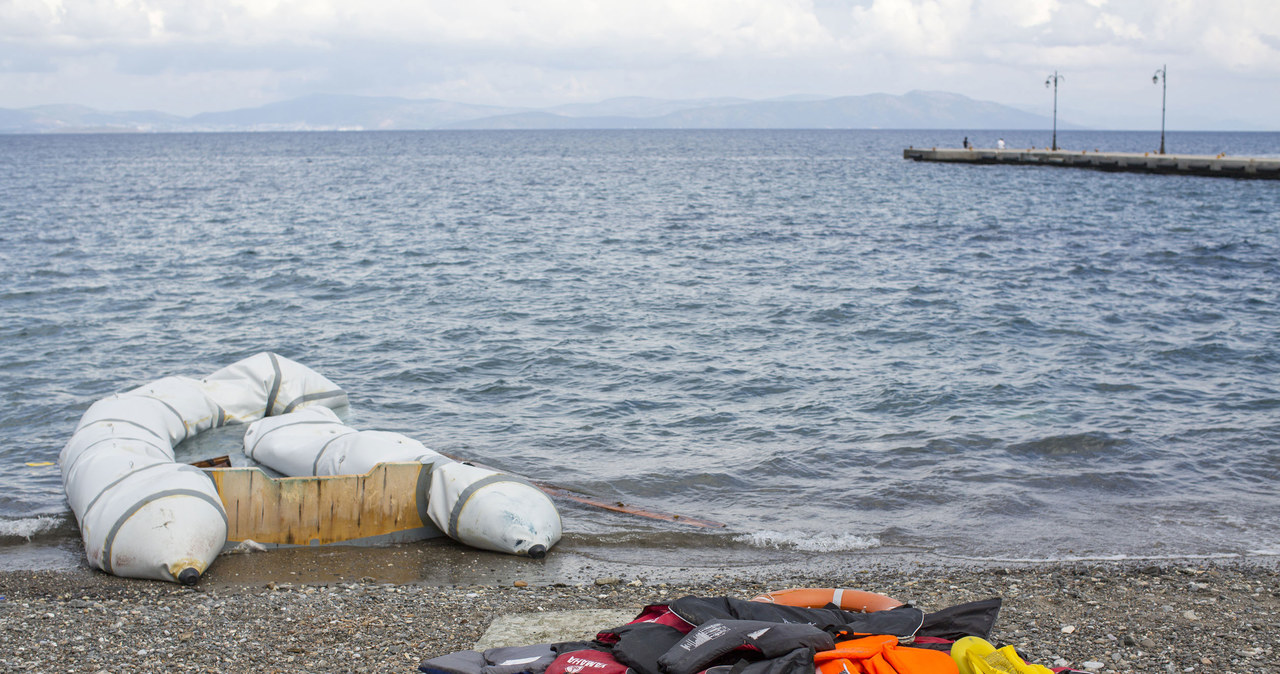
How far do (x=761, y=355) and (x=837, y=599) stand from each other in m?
11.0

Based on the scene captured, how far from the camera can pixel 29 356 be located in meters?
16.4

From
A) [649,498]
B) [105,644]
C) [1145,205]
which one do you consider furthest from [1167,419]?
[1145,205]

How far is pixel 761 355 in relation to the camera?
16281 mm

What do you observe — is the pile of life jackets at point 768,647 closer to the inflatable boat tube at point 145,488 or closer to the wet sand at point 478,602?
the wet sand at point 478,602

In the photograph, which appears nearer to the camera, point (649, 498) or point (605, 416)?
point (649, 498)

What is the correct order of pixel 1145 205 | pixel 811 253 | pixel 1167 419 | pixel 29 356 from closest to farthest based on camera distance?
1. pixel 1167 419
2. pixel 29 356
3. pixel 811 253
4. pixel 1145 205

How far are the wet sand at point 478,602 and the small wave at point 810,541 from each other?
0.68 feet

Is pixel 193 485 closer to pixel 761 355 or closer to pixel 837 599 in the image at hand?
pixel 837 599

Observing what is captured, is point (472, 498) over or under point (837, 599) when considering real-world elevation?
under

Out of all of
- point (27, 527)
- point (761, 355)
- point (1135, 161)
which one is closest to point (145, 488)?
point (27, 527)

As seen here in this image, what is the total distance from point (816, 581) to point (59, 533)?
6876 millimetres

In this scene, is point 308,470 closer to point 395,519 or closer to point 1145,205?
point 395,519

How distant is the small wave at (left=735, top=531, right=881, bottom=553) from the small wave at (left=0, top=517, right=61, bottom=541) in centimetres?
Result: 642

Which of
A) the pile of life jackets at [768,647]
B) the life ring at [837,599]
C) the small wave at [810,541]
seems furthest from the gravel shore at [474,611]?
the pile of life jackets at [768,647]
